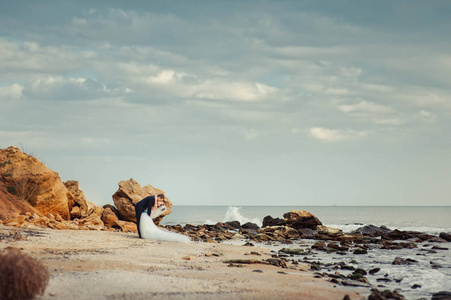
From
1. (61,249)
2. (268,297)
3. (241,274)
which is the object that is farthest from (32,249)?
(268,297)

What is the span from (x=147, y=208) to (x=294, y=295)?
11.8 m

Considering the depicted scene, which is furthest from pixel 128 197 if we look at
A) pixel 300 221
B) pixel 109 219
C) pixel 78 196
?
pixel 300 221

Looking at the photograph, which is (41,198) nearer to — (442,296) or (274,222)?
(442,296)

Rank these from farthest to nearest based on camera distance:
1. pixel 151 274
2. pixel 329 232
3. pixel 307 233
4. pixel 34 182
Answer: pixel 307 233, pixel 329 232, pixel 34 182, pixel 151 274

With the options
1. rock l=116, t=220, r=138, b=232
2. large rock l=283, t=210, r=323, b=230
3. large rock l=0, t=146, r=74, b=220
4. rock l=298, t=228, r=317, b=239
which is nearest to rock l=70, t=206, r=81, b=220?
large rock l=0, t=146, r=74, b=220

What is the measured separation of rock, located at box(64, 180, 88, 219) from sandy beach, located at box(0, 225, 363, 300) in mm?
11403

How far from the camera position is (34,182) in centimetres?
2358

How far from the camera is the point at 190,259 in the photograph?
13.1 metres

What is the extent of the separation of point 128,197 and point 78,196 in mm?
3178

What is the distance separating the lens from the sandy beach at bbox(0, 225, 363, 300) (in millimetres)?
7824

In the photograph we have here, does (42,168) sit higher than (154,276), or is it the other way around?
(42,168)

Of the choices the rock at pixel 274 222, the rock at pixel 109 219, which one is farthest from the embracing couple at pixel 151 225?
the rock at pixel 274 222

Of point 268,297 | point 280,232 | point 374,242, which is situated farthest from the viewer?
point 280,232

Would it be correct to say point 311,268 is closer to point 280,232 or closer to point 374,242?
point 374,242
